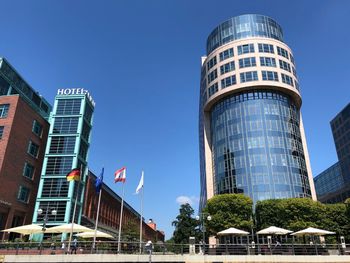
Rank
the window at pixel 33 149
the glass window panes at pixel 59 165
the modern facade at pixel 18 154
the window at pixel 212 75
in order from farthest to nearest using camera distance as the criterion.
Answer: the window at pixel 212 75, the glass window panes at pixel 59 165, the window at pixel 33 149, the modern facade at pixel 18 154

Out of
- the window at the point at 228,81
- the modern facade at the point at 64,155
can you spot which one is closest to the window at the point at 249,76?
the window at the point at 228,81

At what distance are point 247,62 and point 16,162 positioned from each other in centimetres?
5010

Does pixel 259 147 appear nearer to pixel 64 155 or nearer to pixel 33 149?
pixel 64 155

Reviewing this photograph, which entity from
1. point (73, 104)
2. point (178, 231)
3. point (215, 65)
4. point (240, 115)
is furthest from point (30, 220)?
point (215, 65)

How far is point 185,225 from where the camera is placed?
68.3 m

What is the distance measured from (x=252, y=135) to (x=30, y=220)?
44.8 m

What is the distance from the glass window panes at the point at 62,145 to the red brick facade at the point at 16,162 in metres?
2.47

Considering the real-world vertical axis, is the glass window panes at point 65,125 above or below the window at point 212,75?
below

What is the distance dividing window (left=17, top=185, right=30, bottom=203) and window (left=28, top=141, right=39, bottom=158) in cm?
600

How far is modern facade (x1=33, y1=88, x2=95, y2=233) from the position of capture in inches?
2024

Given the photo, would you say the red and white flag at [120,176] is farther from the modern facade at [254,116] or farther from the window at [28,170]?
the modern facade at [254,116]

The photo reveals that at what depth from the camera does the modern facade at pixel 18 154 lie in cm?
4522

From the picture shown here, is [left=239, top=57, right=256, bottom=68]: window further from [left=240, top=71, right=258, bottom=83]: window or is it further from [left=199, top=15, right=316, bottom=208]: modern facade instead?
[left=240, top=71, right=258, bottom=83]: window

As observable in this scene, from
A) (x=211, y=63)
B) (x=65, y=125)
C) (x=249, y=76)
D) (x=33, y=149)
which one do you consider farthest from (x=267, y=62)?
(x=33, y=149)
